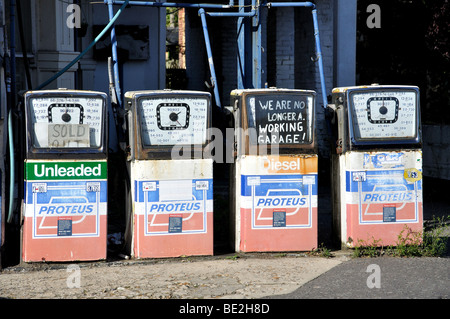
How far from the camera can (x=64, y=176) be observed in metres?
6.71

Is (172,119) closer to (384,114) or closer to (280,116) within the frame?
(280,116)

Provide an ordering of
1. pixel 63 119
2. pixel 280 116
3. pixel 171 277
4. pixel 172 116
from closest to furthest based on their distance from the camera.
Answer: pixel 171 277, pixel 63 119, pixel 172 116, pixel 280 116

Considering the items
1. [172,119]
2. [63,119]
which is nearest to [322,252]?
[172,119]

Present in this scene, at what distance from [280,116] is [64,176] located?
82.0 inches

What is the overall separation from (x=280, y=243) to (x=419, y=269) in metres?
1.32

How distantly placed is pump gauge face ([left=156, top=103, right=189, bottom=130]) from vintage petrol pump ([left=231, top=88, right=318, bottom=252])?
21.8 inches

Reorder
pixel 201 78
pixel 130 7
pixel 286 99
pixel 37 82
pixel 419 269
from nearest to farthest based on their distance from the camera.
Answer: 1. pixel 419 269
2. pixel 286 99
3. pixel 37 82
4. pixel 130 7
5. pixel 201 78

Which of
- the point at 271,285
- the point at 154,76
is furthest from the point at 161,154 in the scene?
the point at 154,76

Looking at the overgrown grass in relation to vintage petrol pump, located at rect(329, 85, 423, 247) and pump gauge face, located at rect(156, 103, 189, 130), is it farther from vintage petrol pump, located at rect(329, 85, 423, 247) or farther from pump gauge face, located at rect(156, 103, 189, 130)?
pump gauge face, located at rect(156, 103, 189, 130)

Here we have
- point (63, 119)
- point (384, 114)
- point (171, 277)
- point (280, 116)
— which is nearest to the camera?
point (171, 277)

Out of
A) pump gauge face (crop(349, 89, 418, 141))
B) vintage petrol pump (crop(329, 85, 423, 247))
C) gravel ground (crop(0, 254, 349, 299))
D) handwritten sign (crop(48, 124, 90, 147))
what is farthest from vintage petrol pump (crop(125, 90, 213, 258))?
pump gauge face (crop(349, 89, 418, 141))

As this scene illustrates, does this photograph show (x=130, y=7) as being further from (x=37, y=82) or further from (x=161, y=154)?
(x=161, y=154)

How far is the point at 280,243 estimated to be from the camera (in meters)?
7.21

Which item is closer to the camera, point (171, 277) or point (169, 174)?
point (171, 277)
